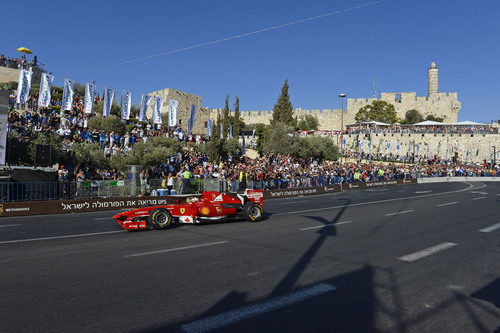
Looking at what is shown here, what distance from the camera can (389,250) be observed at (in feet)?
28.1

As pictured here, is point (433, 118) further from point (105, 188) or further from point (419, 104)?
point (105, 188)

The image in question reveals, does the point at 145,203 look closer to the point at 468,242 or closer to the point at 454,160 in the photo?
the point at 468,242

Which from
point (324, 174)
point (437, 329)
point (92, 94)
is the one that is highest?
point (92, 94)

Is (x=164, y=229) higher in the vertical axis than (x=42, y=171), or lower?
lower

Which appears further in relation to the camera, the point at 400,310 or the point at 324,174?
the point at 324,174

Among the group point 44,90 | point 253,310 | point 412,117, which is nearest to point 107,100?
point 44,90

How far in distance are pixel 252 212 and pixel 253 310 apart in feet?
26.9

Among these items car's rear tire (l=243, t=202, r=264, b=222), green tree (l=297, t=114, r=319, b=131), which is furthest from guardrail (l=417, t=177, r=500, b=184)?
green tree (l=297, t=114, r=319, b=131)

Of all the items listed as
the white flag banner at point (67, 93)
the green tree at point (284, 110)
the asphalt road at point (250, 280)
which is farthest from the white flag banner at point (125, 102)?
the green tree at point (284, 110)

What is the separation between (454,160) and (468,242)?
6060cm

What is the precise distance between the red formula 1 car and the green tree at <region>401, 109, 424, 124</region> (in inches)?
3080

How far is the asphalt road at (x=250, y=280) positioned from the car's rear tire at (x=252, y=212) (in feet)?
5.13

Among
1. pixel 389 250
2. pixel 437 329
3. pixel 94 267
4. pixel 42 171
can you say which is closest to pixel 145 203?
pixel 42 171

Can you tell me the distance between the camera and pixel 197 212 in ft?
38.8
